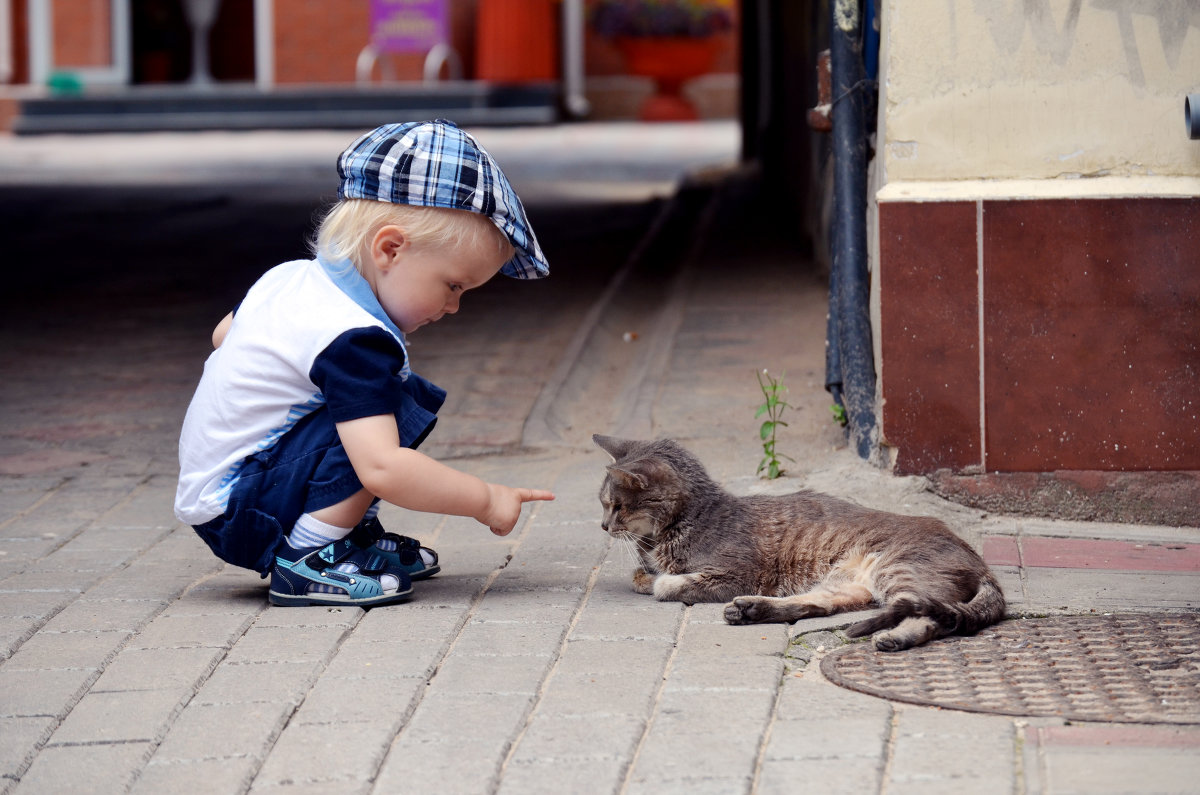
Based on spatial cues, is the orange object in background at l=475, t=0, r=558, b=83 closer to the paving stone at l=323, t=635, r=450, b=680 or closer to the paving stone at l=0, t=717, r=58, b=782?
the paving stone at l=323, t=635, r=450, b=680

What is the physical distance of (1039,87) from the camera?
391cm

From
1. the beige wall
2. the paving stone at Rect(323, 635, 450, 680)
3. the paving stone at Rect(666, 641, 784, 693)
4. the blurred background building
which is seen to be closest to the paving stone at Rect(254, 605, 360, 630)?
the paving stone at Rect(323, 635, 450, 680)

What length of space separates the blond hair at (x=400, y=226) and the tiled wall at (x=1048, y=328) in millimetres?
1271

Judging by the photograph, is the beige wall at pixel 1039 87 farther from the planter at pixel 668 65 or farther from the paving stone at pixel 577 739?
the planter at pixel 668 65

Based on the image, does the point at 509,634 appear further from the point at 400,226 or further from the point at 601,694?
the point at 400,226

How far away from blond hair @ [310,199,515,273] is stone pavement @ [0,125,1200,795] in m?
0.85


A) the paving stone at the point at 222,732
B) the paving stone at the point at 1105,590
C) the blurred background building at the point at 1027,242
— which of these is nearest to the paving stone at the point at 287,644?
the paving stone at the point at 222,732

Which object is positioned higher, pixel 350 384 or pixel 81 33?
pixel 81 33

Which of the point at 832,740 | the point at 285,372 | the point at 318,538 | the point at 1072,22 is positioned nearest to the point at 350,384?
the point at 285,372

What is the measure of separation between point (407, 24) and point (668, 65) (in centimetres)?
444

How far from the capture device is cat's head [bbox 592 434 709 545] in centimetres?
350

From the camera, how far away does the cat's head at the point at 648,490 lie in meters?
3.50

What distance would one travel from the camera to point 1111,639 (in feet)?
10.0

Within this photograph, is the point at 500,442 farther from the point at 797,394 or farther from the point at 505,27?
the point at 505,27
